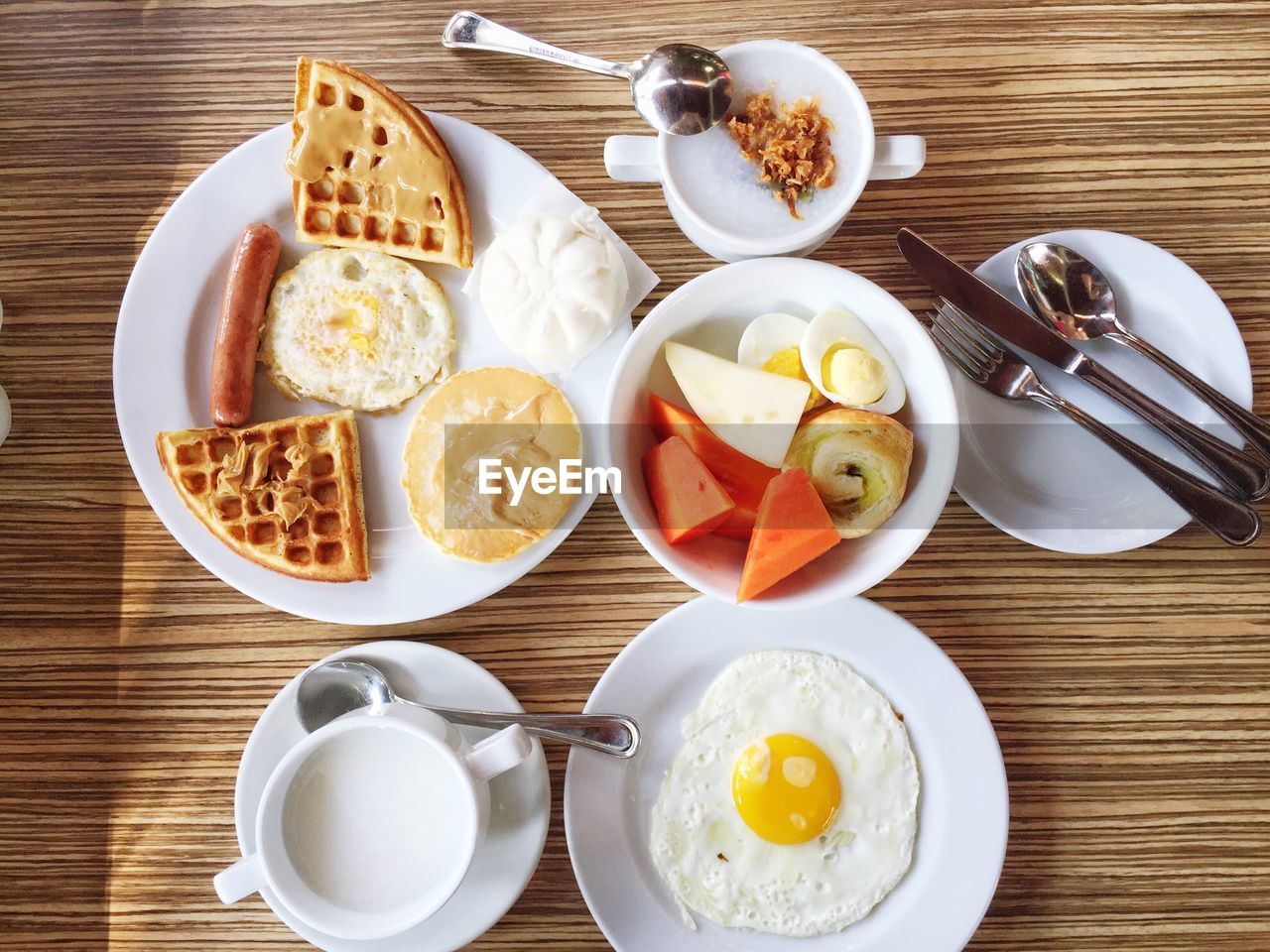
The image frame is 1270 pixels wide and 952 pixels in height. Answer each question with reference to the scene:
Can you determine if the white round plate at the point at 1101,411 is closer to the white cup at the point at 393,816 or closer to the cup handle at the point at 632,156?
the cup handle at the point at 632,156

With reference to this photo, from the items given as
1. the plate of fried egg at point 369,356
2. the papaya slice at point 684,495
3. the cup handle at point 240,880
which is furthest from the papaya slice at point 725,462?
the cup handle at point 240,880

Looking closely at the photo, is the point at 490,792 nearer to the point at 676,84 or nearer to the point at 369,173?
the point at 369,173

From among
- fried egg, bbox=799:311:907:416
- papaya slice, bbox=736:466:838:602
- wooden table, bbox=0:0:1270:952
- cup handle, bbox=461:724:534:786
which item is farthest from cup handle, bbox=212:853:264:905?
fried egg, bbox=799:311:907:416

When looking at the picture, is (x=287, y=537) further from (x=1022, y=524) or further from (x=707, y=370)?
(x=1022, y=524)

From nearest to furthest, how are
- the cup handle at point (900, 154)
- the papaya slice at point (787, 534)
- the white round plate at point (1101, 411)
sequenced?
the papaya slice at point (787, 534), the cup handle at point (900, 154), the white round plate at point (1101, 411)

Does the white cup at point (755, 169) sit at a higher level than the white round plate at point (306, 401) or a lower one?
higher

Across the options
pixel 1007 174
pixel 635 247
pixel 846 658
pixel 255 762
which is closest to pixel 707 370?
pixel 635 247

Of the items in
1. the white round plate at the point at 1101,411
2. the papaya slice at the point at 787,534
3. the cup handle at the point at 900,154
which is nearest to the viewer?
the papaya slice at the point at 787,534
